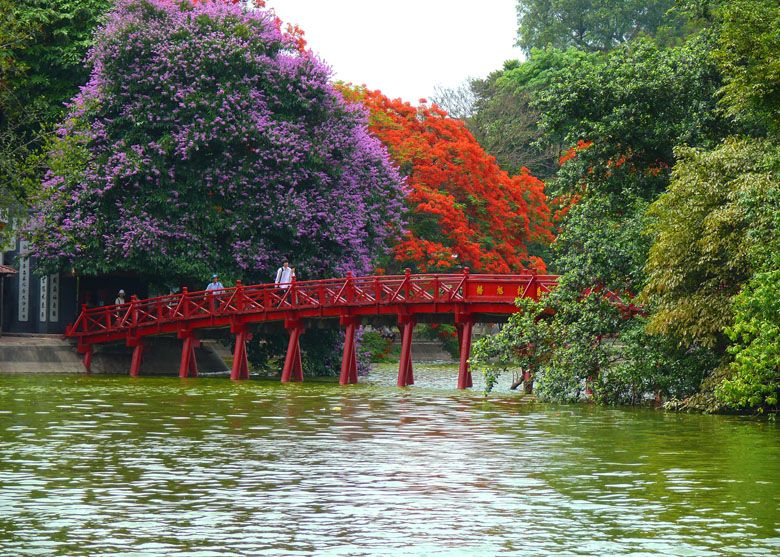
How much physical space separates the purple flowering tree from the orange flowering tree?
1056cm

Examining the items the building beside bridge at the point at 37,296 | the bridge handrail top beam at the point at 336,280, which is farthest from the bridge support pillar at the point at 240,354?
the building beside bridge at the point at 37,296

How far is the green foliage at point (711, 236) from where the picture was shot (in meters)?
30.5

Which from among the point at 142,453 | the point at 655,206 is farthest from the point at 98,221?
the point at 142,453

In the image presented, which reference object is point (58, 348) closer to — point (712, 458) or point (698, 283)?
point (698, 283)

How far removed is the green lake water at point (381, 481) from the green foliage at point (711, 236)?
2191 mm

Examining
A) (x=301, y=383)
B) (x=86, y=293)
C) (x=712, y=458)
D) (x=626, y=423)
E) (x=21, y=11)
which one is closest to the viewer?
(x=712, y=458)

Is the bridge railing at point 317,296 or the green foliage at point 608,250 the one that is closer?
the green foliage at point 608,250

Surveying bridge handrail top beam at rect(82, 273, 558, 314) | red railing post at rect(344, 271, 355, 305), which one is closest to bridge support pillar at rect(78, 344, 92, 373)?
bridge handrail top beam at rect(82, 273, 558, 314)

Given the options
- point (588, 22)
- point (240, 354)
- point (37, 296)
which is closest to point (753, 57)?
point (240, 354)

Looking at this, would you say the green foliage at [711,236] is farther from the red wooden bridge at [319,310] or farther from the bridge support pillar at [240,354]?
the bridge support pillar at [240,354]

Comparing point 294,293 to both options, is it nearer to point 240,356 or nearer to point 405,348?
point 240,356

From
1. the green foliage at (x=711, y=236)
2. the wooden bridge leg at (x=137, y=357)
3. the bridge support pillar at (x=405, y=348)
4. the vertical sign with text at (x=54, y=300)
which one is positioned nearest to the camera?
the green foliage at (x=711, y=236)

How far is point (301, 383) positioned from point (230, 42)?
40.5 ft

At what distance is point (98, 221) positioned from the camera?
49219 mm
